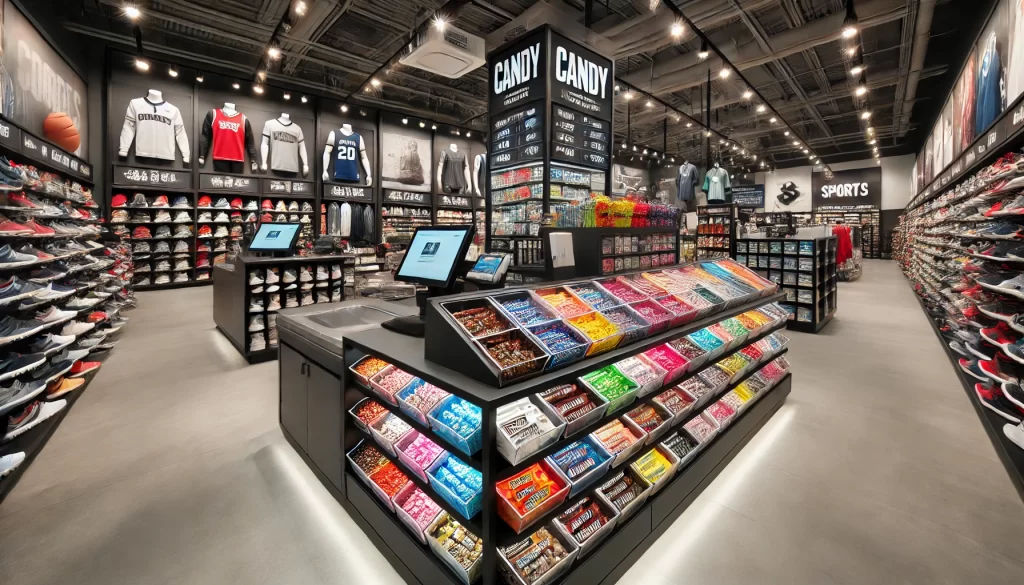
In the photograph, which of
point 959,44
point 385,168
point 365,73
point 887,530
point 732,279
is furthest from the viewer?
point 385,168

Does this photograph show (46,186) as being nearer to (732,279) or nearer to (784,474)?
(732,279)

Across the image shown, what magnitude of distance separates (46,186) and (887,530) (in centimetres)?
675

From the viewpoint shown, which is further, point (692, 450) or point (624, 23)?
point (624, 23)

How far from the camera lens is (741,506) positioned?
7.16 ft

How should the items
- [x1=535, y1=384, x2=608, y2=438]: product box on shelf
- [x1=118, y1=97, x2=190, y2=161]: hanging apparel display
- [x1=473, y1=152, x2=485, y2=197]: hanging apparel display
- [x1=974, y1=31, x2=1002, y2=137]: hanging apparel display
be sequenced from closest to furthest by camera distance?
[x1=535, y1=384, x2=608, y2=438]: product box on shelf < [x1=974, y1=31, x2=1002, y2=137]: hanging apparel display < [x1=118, y1=97, x2=190, y2=161]: hanging apparel display < [x1=473, y1=152, x2=485, y2=197]: hanging apparel display

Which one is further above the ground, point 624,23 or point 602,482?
point 624,23

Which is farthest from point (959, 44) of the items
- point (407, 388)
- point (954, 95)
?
point (407, 388)

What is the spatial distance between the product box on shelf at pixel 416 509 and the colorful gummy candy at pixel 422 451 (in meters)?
0.15

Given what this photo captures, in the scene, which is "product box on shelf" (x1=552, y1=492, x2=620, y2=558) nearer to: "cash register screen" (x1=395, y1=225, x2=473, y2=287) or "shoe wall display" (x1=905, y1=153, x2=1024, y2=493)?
"cash register screen" (x1=395, y1=225, x2=473, y2=287)

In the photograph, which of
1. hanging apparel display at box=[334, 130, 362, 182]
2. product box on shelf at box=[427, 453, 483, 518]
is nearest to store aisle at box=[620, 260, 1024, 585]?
product box on shelf at box=[427, 453, 483, 518]

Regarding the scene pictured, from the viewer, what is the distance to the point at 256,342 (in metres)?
4.64

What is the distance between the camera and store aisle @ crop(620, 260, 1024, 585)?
179 centimetres

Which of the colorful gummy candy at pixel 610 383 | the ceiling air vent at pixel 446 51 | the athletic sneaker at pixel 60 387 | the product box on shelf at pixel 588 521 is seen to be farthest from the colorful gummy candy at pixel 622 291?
the ceiling air vent at pixel 446 51

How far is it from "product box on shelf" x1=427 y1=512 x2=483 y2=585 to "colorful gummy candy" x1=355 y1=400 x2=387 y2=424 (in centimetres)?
55
